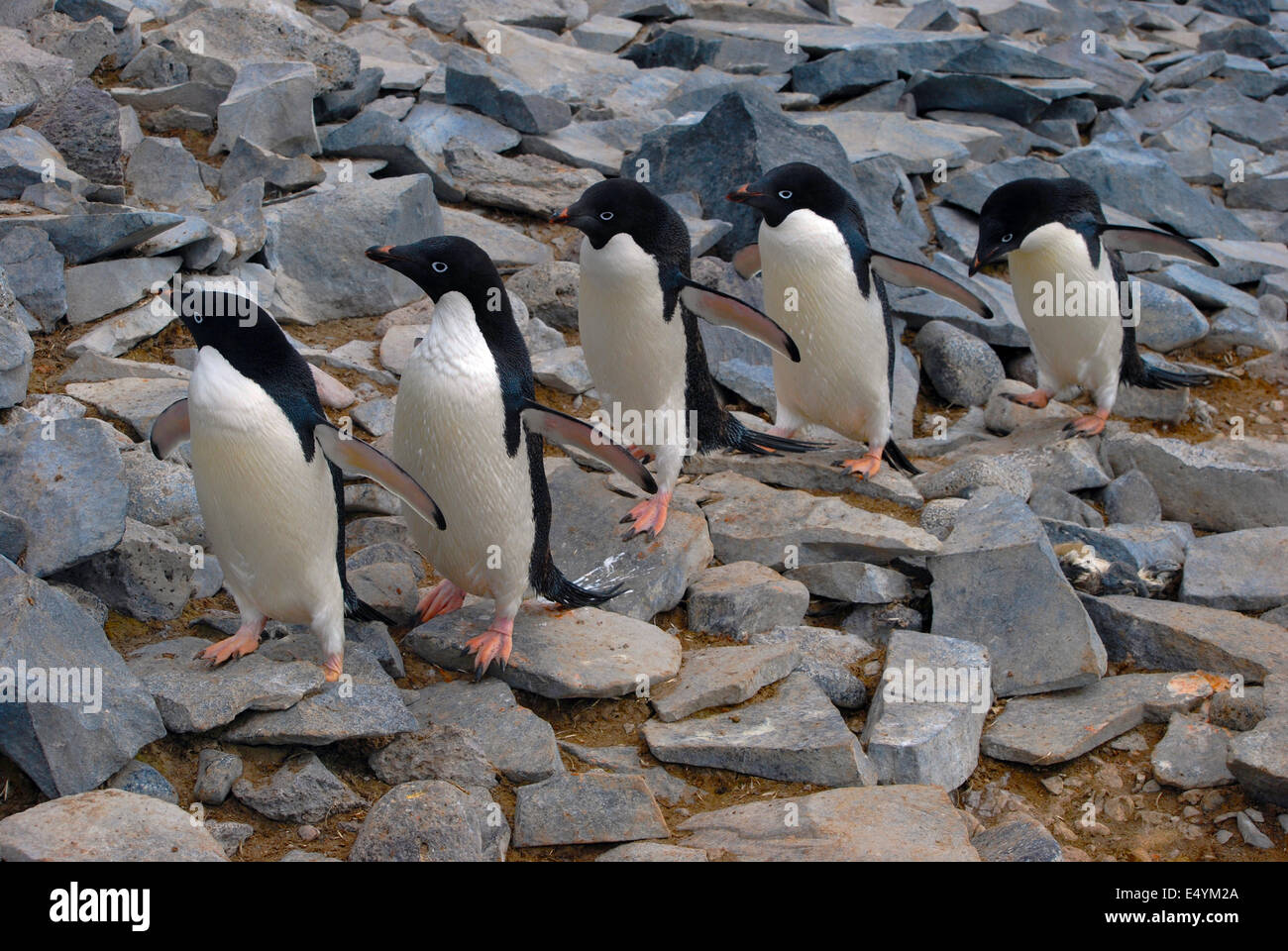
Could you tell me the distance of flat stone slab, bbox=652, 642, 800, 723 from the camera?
376cm

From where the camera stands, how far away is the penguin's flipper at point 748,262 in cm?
600

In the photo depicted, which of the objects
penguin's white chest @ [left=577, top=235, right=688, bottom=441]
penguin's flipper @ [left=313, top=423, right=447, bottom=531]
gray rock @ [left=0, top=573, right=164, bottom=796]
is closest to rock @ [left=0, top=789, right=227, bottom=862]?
gray rock @ [left=0, top=573, right=164, bottom=796]

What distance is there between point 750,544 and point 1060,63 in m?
8.00

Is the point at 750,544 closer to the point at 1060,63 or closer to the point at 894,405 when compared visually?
the point at 894,405

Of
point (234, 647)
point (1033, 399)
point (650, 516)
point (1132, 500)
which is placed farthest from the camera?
point (1033, 399)

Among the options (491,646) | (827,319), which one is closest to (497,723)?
(491,646)

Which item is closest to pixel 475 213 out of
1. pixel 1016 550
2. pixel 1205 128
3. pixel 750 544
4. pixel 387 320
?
pixel 387 320

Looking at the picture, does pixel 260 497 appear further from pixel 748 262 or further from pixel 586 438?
pixel 748 262

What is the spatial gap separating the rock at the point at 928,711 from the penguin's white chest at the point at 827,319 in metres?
1.48

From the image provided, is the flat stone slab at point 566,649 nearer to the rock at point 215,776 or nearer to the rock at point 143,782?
the rock at point 215,776

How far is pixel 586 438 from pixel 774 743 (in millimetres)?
1035

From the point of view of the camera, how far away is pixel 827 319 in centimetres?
530

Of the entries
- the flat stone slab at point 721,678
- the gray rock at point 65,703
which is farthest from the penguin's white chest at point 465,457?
the gray rock at point 65,703

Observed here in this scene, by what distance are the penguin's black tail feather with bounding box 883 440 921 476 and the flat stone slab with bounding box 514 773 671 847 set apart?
2784 mm
